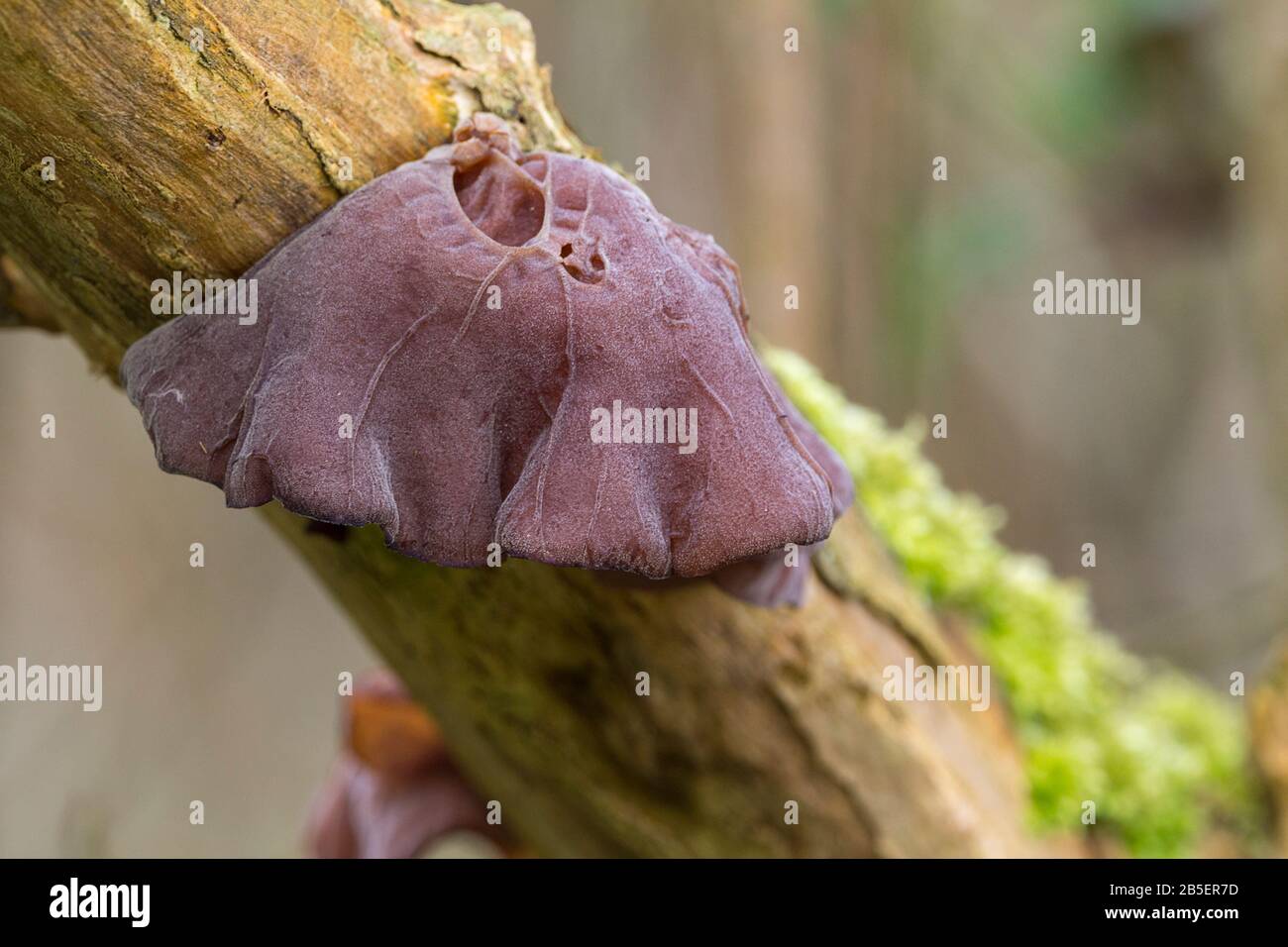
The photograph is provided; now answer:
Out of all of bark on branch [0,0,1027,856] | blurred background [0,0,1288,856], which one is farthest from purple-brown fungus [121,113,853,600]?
blurred background [0,0,1288,856]

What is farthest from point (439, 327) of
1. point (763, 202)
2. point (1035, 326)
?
point (1035, 326)

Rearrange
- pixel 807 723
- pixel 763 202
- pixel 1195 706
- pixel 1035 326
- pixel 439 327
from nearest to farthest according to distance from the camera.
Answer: pixel 439 327, pixel 807 723, pixel 1195 706, pixel 763 202, pixel 1035 326

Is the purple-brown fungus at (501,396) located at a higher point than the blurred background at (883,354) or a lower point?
lower

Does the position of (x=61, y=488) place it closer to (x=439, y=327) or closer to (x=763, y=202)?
(x=763, y=202)

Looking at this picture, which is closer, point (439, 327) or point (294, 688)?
point (439, 327)

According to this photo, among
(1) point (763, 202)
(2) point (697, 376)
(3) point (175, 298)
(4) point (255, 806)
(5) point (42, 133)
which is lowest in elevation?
(4) point (255, 806)

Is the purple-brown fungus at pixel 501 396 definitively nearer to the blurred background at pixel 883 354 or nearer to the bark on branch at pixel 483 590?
the bark on branch at pixel 483 590

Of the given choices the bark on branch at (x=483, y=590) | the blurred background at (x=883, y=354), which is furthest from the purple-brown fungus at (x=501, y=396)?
the blurred background at (x=883, y=354)
